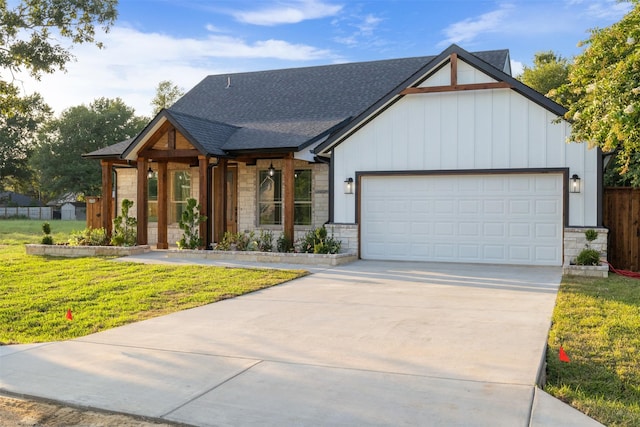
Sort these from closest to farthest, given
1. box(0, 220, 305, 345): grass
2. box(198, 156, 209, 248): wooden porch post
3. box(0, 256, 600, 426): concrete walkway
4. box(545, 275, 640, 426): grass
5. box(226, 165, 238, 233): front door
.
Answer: box(0, 256, 600, 426): concrete walkway, box(545, 275, 640, 426): grass, box(0, 220, 305, 345): grass, box(198, 156, 209, 248): wooden porch post, box(226, 165, 238, 233): front door

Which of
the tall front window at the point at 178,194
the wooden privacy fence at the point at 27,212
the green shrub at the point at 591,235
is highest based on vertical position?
the tall front window at the point at 178,194

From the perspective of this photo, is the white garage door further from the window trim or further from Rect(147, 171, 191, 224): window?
Rect(147, 171, 191, 224): window

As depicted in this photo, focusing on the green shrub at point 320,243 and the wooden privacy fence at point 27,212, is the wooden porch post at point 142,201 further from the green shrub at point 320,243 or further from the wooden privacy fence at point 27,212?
the wooden privacy fence at point 27,212

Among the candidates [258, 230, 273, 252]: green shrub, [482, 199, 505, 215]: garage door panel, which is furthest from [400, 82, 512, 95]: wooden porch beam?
[258, 230, 273, 252]: green shrub

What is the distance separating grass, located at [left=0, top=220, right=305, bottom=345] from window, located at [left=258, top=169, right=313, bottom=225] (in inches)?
201

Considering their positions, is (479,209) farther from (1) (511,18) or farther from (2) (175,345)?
(2) (175,345)

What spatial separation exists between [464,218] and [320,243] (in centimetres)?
354

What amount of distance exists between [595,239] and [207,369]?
9889 mm

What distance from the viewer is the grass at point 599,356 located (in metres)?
4.23

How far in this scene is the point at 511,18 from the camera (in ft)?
46.9

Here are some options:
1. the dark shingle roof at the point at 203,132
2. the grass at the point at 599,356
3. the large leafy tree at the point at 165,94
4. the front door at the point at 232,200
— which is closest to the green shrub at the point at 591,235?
the grass at the point at 599,356

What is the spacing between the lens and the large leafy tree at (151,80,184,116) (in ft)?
155

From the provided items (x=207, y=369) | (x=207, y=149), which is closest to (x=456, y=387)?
(x=207, y=369)

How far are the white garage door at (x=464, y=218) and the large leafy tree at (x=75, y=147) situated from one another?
42.0 meters
